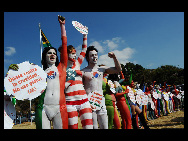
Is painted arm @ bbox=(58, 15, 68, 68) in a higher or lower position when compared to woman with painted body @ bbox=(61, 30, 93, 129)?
higher

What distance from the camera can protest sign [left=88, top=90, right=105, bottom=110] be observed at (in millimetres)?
3635

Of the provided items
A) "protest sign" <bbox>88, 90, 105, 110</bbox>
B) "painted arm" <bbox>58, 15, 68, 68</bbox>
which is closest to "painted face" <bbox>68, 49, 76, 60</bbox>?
"painted arm" <bbox>58, 15, 68, 68</bbox>

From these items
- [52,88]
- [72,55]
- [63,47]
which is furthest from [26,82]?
[72,55]

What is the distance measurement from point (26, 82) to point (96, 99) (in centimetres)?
143

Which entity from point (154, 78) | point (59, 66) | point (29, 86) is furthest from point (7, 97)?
point (154, 78)

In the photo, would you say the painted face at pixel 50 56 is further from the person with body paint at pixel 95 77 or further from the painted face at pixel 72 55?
the person with body paint at pixel 95 77

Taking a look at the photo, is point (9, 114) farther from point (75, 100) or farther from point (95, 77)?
point (95, 77)

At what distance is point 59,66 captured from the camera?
3174 millimetres

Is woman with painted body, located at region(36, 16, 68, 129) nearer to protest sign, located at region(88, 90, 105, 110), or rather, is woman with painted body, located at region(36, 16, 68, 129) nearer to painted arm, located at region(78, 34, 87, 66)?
painted arm, located at region(78, 34, 87, 66)

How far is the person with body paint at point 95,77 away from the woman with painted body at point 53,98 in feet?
2.39

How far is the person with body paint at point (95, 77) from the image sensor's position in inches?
146

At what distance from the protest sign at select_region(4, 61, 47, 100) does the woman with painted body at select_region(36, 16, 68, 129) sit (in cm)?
20
